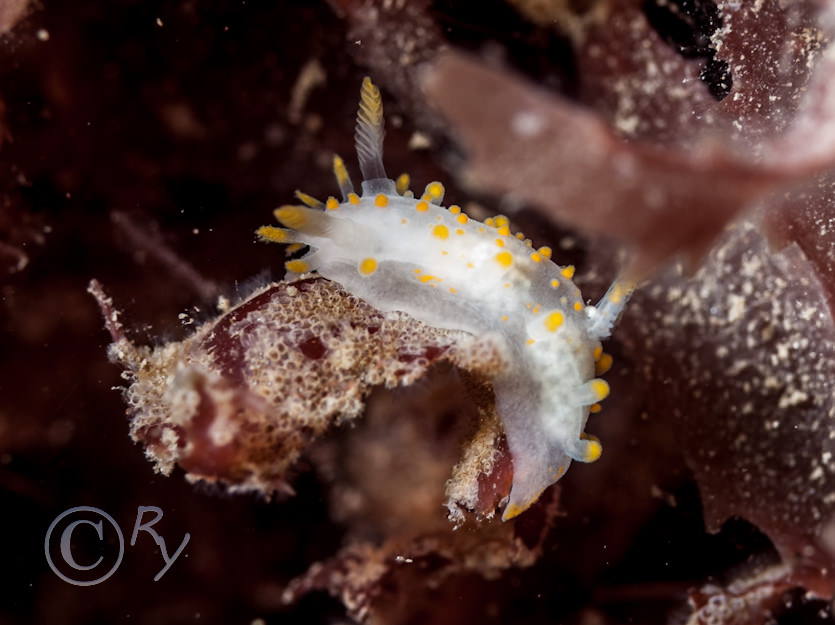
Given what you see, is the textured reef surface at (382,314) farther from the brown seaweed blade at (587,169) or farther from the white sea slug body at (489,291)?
the brown seaweed blade at (587,169)

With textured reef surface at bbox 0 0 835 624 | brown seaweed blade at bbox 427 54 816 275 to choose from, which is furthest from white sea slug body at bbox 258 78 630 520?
→ brown seaweed blade at bbox 427 54 816 275

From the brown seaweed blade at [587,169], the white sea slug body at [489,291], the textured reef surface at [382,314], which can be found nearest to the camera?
the brown seaweed blade at [587,169]

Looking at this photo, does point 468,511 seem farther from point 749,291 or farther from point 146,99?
point 146,99

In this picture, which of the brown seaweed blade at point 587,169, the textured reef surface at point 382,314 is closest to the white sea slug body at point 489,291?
the textured reef surface at point 382,314

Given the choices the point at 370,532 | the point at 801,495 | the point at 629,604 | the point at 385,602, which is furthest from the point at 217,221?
the point at 801,495

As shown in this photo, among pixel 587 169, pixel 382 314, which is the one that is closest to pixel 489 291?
pixel 382 314

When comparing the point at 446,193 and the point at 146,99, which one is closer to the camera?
the point at 146,99

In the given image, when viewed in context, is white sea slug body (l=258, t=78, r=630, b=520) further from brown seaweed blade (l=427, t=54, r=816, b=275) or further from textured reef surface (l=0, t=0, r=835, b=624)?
brown seaweed blade (l=427, t=54, r=816, b=275)

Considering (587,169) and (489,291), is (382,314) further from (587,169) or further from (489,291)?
(587,169)

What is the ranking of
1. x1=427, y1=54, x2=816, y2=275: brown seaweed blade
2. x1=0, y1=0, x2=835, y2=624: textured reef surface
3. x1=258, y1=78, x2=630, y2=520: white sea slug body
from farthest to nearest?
x1=0, y1=0, x2=835, y2=624: textured reef surface < x1=258, y1=78, x2=630, y2=520: white sea slug body < x1=427, y1=54, x2=816, y2=275: brown seaweed blade
